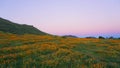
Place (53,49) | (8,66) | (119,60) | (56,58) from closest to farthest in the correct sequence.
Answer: (8,66) → (56,58) → (119,60) → (53,49)

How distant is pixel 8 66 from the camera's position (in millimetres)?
24062

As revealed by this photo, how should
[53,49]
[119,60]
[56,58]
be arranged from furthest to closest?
1. [53,49]
2. [119,60]
3. [56,58]

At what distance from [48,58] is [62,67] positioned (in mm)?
3787

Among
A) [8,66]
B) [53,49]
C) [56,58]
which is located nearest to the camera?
[8,66]

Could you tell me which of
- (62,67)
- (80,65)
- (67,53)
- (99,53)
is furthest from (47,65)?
(99,53)

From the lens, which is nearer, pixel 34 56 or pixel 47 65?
pixel 47 65

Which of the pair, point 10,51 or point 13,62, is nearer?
point 13,62

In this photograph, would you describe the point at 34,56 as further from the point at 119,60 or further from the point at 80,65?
the point at 119,60

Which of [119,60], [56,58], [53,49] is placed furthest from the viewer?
[53,49]

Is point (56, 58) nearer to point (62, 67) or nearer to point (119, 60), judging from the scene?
point (62, 67)

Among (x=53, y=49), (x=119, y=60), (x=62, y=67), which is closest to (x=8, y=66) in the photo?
(x=62, y=67)

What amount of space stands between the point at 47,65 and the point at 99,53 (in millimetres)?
12330

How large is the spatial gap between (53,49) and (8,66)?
1061 cm

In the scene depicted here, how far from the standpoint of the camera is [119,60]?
30344 millimetres
